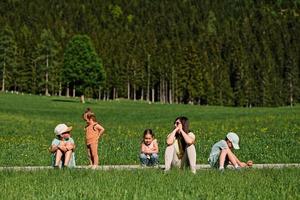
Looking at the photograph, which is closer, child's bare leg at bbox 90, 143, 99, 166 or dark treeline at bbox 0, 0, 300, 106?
child's bare leg at bbox 90, 143, 99, 166

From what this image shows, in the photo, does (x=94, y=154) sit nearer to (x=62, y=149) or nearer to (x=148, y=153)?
(x=148, y=153)

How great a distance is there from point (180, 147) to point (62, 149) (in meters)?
3.07

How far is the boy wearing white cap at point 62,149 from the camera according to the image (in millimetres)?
15961

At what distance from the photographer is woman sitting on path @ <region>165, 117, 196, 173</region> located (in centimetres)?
1499

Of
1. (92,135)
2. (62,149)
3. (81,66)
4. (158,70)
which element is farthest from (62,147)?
(158,70)

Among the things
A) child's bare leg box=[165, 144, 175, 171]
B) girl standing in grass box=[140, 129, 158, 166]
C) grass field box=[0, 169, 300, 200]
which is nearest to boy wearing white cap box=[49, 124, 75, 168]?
girl standing in grass box=[140, 129, 158, 166]

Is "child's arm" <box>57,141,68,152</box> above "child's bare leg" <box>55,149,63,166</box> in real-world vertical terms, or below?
above

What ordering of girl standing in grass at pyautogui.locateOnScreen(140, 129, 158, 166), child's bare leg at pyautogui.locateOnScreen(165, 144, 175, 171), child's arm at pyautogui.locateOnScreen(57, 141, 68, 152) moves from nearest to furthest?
child's bare leg at pyautogui.locateOnScreen(165, 144, 175, 171) → child's arm at pyautogui.locateOnScreen(57, 141, 68, 152) → girl standing in grass at pyautogui.locateOnScreen(140, 129, 158, 166)

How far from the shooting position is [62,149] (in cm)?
1594

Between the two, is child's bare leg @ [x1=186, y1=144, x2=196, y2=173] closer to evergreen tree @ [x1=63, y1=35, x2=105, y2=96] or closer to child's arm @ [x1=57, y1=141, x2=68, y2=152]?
child's arm @ [x1=57, y1=141, x2=68, y2=152]

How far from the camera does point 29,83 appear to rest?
115125 millimetres

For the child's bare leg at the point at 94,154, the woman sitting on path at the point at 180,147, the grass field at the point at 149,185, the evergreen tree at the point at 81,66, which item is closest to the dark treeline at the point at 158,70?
the evergreen tree at the point at 81,66

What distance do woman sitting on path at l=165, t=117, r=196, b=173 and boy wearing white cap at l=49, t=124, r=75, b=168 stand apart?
8.79 feet

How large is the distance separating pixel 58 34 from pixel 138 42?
1969 cm
